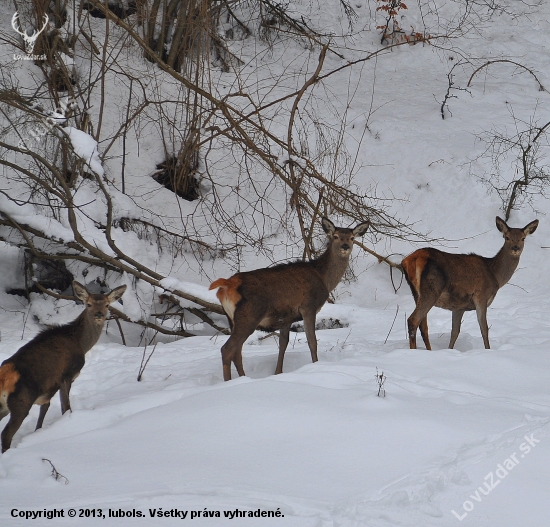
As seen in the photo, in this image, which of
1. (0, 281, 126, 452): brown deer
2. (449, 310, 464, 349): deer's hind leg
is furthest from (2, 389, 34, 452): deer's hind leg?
(449, 310, 464, 349): deer's hind leg

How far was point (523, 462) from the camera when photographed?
4.44m

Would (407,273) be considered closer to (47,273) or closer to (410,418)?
(410,418)

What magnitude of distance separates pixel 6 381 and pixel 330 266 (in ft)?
11.8

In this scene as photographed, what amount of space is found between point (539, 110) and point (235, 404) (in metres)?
12.4

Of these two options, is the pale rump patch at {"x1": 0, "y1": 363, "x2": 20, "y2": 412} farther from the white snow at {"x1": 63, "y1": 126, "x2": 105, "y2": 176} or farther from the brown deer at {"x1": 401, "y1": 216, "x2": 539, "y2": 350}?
the brown deer at {"x1": 401, "y1": 216, "x2": 539, "y2": 350}

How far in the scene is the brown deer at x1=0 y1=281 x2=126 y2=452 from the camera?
17.8 ft

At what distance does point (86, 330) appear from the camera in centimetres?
679

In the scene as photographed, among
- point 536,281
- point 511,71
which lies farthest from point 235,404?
point 511,71

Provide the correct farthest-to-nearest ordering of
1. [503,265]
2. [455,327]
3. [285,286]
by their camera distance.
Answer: [503,265], [455,327], [285,286]

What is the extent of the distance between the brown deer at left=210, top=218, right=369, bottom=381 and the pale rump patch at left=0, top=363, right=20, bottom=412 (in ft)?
6.24

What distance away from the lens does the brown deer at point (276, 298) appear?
6746mm

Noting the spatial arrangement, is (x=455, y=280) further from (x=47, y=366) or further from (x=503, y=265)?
(x=47, y=366)

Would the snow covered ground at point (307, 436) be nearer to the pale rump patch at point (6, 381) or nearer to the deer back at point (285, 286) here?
the pale rump patch at point (6, 381)

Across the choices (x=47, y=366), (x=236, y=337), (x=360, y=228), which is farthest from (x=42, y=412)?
(x=360, y=228)
